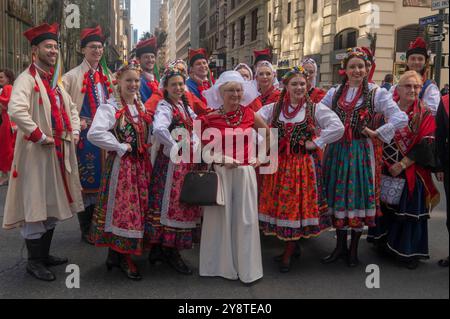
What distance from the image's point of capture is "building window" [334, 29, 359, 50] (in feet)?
62.8

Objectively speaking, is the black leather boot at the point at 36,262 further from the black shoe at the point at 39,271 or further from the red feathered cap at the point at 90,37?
the red feathered cap at the point at 90,37

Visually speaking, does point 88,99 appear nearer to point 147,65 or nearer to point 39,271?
point 147,65

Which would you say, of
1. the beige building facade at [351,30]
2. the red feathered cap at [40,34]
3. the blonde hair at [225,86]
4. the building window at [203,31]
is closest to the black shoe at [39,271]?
the red feathered cap at [40,34]

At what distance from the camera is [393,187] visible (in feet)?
13.9

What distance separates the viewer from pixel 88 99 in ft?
15.8

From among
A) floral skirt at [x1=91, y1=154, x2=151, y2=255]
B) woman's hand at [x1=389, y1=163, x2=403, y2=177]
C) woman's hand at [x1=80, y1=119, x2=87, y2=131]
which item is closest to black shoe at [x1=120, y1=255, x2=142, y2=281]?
floral skirt at [x1=91, y1=154, x2=151, y2=255]

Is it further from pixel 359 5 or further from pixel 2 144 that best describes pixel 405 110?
pixel 359 5

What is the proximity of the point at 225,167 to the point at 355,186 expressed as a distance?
3.99 feet

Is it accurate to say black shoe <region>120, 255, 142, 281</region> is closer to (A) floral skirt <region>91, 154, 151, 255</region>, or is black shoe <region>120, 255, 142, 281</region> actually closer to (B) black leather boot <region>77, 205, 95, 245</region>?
(A) floral skirt <region>91, 154, 151, 255</region>

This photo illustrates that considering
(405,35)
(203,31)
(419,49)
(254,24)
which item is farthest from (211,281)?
(203,31)

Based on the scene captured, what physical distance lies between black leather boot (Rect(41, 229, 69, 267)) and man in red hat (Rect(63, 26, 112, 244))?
0.38m

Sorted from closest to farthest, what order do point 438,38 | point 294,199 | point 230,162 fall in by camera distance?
point 230,162, point 294,199, point 438,38

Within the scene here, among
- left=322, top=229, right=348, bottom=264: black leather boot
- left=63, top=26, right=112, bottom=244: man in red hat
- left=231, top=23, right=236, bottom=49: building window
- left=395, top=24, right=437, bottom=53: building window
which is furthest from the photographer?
left=231, top=23, right=236, bottom=49: building window

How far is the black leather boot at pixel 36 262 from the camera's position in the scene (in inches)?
150
